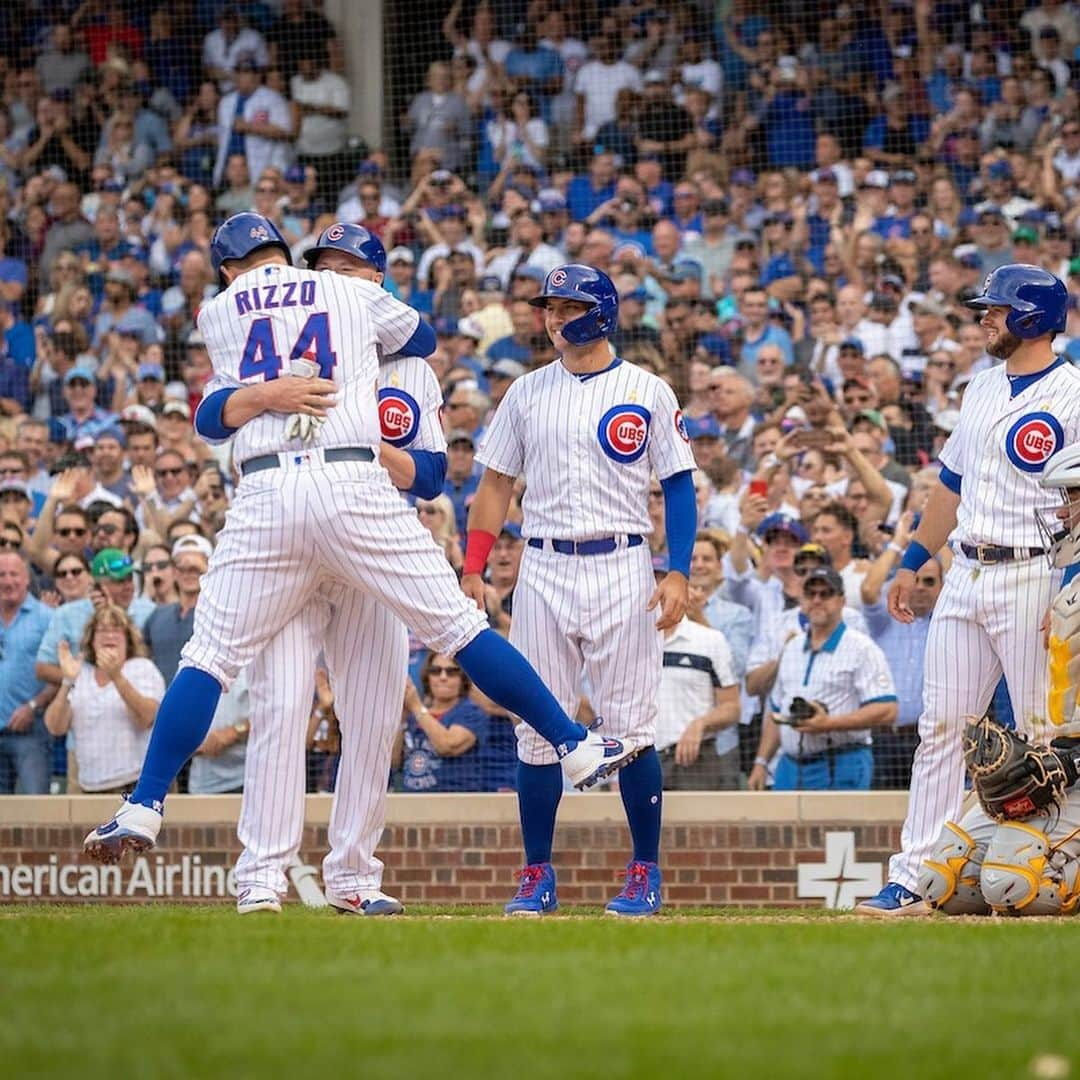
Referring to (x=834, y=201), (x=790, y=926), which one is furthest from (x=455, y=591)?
(x=834, y=201)

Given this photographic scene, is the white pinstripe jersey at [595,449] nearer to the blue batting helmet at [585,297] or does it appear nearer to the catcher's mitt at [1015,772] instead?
the blue batting helmet at [585,297]

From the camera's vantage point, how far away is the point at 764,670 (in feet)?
32.6

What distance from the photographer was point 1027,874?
6.54 m

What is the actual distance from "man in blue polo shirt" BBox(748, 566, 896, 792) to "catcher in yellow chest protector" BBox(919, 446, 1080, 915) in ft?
8.63

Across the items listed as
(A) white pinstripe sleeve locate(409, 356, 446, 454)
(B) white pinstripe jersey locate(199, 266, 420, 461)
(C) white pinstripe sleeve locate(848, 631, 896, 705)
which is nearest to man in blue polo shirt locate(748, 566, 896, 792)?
(C) white pinstripe sleeve locate(848, 631, 896, 705)

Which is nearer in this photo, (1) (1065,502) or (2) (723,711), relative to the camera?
(1) (1065,502)

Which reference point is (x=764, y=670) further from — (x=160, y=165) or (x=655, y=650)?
(x=160, y=165)

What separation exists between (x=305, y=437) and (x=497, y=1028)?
8.88 feet

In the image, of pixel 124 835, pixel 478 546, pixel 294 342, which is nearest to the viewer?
pixel 124 835

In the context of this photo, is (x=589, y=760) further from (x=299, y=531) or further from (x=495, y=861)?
(x=495, y=861)

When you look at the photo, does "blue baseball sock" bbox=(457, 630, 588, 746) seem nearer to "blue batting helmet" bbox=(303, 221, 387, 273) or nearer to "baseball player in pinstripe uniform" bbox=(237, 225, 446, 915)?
"baseball player in pinstripe uniform" bbox=(237, 225, 446, 915)

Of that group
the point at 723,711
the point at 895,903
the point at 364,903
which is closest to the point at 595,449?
the point at 364,903

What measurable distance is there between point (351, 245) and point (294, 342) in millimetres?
696

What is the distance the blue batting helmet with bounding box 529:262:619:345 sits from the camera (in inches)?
282
